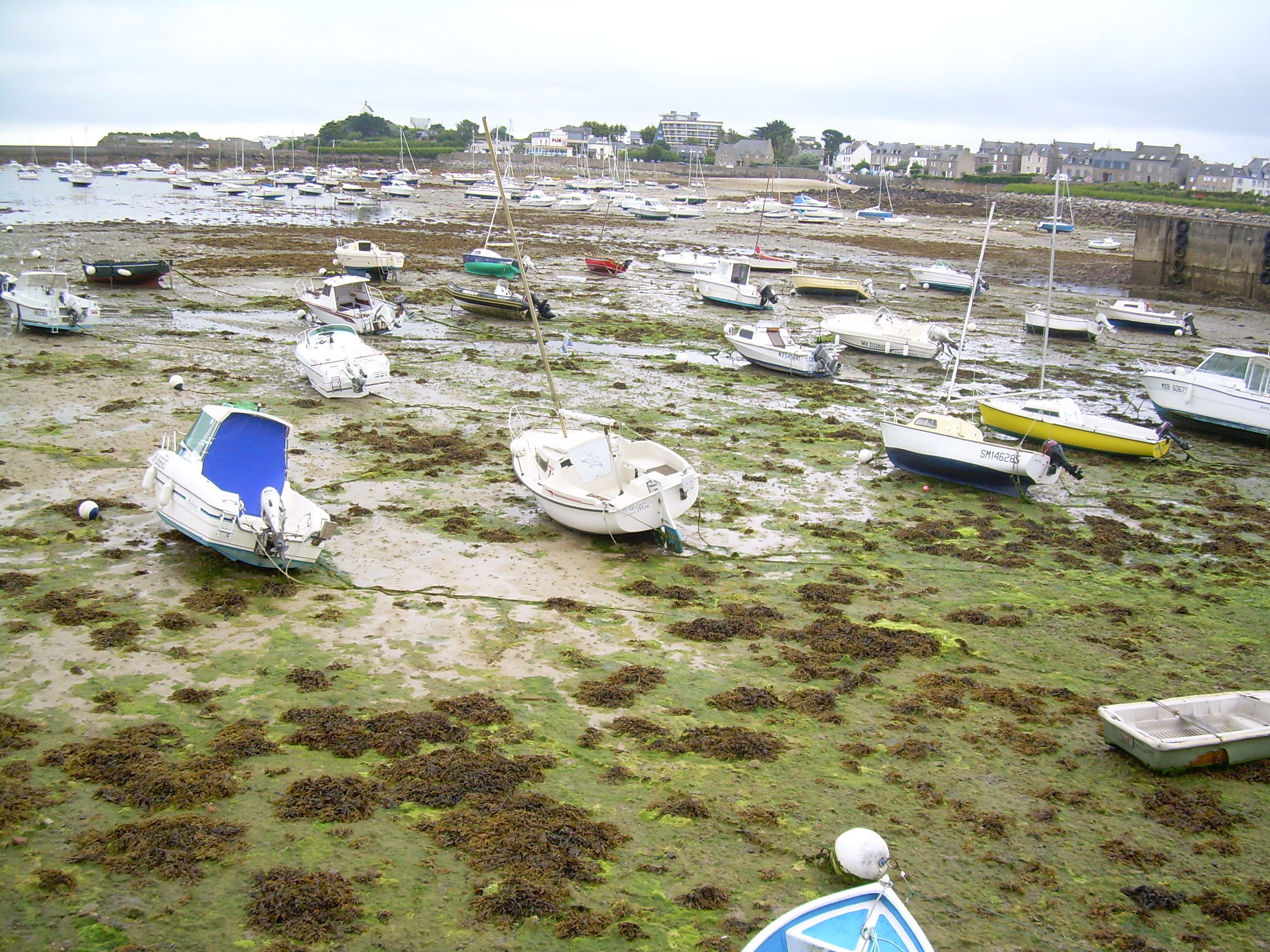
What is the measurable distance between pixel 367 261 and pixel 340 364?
17440 mm

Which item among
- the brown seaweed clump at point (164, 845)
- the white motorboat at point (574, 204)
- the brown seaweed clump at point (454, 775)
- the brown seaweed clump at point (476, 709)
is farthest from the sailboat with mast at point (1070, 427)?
the white motorboat at point (574, 204)

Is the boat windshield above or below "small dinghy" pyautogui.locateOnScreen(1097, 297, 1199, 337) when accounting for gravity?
below

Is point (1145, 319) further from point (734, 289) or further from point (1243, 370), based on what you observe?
point (734, 289)

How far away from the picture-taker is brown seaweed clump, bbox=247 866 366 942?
20.8ft

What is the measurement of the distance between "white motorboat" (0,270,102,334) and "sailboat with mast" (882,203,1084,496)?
21119mm

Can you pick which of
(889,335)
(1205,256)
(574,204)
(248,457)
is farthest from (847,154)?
(248,457)

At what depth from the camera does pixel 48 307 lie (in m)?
24.5

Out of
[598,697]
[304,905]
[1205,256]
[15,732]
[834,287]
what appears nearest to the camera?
[304,905]

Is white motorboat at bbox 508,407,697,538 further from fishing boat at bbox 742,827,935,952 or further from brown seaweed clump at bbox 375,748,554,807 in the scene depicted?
fishing boat at bbox 742,827,935,952

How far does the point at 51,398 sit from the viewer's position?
62.6ft

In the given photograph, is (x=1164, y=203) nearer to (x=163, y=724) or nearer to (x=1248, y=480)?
(x=1248, y=480)

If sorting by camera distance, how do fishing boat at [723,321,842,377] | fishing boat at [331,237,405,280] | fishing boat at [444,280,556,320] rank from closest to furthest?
fishing boat at [723,321,842,377] → fishing boat at [444,280,556,320] → fishing boat at [331,237,405,280]

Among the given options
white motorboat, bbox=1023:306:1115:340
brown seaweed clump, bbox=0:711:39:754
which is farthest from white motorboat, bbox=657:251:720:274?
brown seaweed clump, bbox=0:711:39:754

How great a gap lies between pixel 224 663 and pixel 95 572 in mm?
3219
